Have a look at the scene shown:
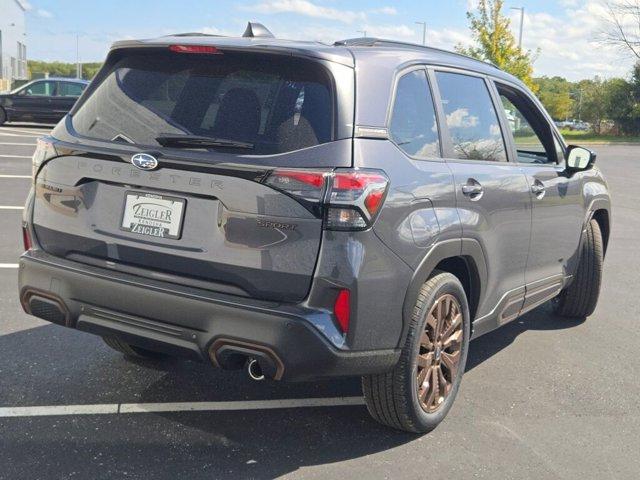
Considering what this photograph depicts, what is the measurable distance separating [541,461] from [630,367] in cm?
177

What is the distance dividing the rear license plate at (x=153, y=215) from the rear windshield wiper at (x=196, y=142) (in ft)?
0.76

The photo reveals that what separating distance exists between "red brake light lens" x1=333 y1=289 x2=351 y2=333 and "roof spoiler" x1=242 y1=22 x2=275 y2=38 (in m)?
1.46

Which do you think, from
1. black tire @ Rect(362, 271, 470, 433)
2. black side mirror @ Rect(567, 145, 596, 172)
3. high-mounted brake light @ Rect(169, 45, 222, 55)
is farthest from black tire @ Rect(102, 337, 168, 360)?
black side mirror @ Rect(567, 145, 596, 172)

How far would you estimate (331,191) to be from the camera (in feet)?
9.76

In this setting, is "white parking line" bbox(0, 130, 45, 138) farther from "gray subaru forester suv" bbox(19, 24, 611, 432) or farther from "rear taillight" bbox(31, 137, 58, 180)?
"gray subaru forester suv" bbox(19, 24, 611, 432)

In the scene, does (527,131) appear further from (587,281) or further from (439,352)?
(439,352)

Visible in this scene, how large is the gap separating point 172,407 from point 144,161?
1.36m

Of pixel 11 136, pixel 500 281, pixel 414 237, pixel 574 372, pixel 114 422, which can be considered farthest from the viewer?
pixel 11 136

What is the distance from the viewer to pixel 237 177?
120 inches

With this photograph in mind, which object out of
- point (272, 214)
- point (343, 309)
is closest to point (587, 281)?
point (343, 309)

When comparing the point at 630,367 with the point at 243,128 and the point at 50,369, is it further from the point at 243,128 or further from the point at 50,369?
the point at 50,369

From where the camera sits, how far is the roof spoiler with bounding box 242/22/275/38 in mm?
3723

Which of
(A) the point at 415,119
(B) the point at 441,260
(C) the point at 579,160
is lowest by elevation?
(B) the point at 441,260

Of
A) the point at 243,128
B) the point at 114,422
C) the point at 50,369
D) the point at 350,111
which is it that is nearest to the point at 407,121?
the point at 350,111
